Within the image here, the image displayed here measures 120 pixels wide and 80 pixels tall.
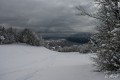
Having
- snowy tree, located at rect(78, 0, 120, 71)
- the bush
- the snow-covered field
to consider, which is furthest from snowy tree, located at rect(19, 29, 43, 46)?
snowy tree, located at rect(78, 0, 120, 71)

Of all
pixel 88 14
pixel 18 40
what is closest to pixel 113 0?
pixel 88 14

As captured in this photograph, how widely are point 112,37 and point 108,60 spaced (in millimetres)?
1641

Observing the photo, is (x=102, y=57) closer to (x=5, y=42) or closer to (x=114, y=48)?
(x=114, y=48)

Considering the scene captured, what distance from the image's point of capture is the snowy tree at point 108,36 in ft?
45.5

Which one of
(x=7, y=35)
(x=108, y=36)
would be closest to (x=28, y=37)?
(x=7, y=35)

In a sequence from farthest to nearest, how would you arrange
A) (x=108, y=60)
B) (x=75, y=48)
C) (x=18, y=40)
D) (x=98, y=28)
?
(x=75, y=48) < (x=18, y=40) < (x=98, y=28) < (x=108, y=60)

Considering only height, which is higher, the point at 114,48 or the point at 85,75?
the point at 114,48

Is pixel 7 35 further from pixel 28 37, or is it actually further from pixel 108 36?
pixel 108 36

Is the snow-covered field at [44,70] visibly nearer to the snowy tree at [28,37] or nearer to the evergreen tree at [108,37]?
the evergreen tree at [108,37]

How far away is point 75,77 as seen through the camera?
14.9 m

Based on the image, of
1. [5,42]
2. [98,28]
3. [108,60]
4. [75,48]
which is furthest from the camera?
[75,48]

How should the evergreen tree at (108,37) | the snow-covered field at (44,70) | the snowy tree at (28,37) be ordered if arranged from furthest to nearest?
the snowy tree at (28,37)
the snow-covered field at (44,70)
the evergreen tree at (108,37)

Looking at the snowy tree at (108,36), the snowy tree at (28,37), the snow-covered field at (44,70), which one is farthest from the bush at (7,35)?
the snowy tree at (108,36)

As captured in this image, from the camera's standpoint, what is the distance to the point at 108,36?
14383mm
